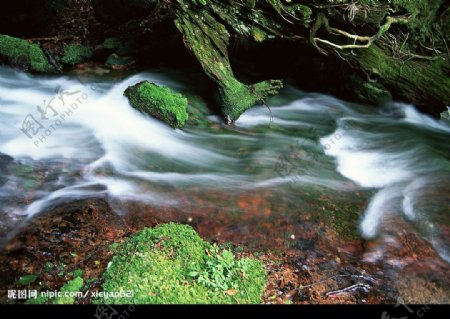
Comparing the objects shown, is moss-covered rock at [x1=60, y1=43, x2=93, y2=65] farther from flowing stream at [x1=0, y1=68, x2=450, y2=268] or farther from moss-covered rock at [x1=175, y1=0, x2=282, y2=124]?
moss-covered rock at [x1=175, y1=0, x2=282, y2=124]

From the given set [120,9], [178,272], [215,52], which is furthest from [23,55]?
[178,272]

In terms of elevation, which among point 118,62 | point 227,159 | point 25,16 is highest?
point 25,16

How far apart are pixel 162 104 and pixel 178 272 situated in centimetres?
388

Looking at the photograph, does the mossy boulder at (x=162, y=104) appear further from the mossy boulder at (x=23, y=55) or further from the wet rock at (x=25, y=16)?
the wet rock at (x=25, y=16)

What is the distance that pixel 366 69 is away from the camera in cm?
794

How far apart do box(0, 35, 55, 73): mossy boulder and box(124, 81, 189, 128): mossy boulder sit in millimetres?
2667

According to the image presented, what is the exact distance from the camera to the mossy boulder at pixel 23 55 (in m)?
7.66

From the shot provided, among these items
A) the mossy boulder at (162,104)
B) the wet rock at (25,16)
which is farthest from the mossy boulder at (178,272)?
the wet rock at (25,16)

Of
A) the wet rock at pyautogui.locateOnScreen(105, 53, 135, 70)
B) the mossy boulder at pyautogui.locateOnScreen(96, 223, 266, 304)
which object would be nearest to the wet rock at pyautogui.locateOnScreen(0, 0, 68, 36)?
the wet rock at pyautogui.locateOnScreen(105, 53, 135, 70)

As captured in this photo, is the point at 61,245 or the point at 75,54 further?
the point at 75,54

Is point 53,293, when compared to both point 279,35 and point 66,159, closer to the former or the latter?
point 66,159

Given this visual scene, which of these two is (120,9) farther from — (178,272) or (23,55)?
(178,272)

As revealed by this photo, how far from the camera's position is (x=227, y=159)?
6.18m

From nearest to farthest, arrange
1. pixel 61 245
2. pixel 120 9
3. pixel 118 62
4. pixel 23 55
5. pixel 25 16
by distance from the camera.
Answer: pixel 61 245, pixel 23 55, pixel 25 16, pixel 118 62, pixel 120 9
